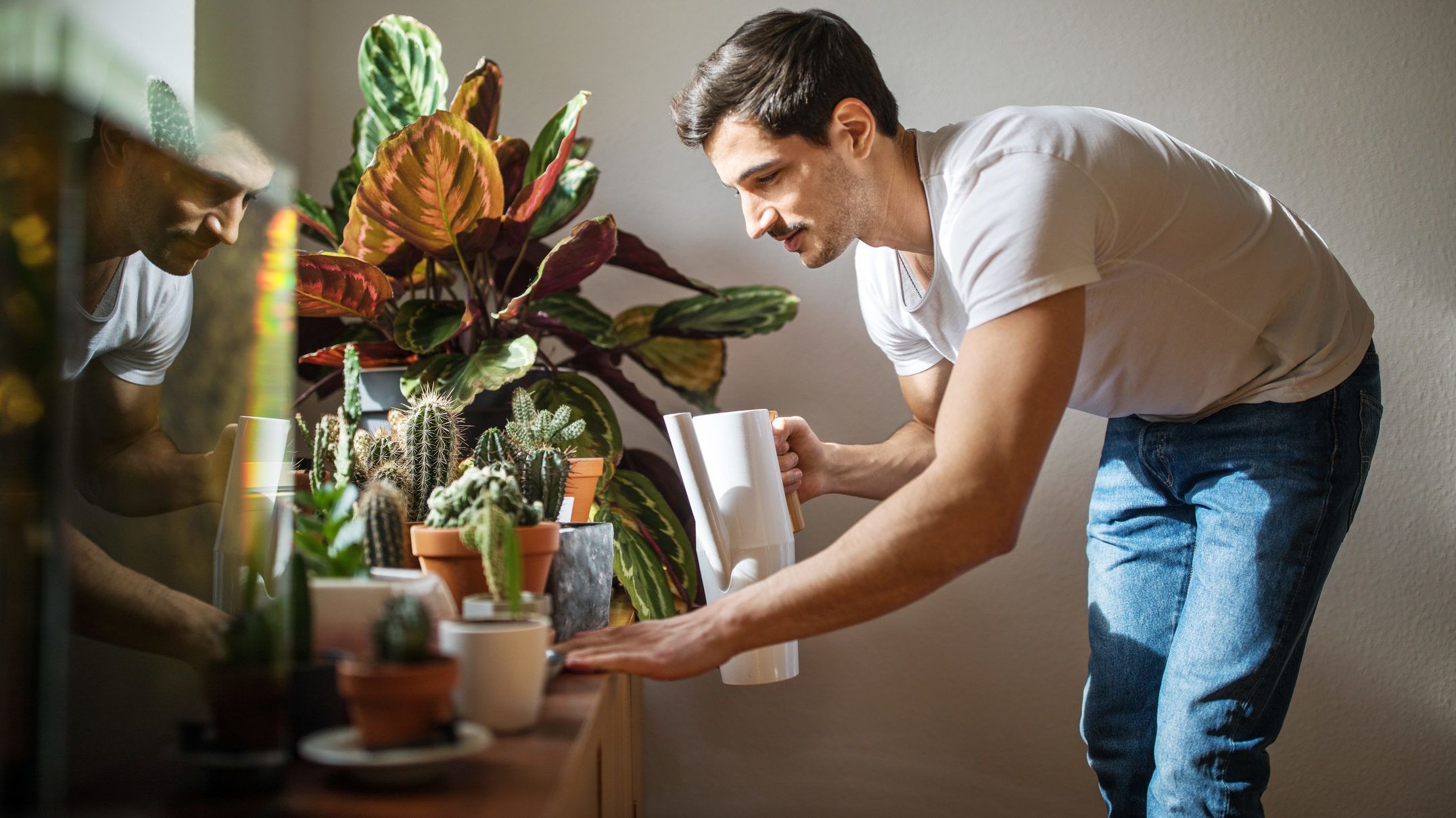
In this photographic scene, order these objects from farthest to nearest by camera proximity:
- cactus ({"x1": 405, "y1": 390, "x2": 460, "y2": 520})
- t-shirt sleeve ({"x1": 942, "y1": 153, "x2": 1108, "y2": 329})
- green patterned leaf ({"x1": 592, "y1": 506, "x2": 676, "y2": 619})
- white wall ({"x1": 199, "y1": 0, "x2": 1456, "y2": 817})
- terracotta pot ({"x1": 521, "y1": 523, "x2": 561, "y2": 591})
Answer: white wall ({"x1": 199, "y1": 0, "x2": 1456, "y2": 817})
green patterned leaf ({"x1": 592, "y1": 506, "x2": 676, "y2": 619})
cactus ({"x1": 405, "y1": 390, "x2": 460, "y2": 520})
t-shirt sleeve ({"x1": 942, "y1": 153, "x2": 1108, "y2": 329})
terracotta pot ({"x1": 521, "y1": 523, "x2": 561, "y2": 591})

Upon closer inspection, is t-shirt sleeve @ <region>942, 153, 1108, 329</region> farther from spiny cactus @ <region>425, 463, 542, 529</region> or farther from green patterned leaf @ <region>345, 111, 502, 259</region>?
green patterned leaf @ <region>345, 111, 502, 259</region>

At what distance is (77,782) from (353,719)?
13cm

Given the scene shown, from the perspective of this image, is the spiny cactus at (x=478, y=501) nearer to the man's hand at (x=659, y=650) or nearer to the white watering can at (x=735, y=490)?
the man's hand at (x=659, y=650)

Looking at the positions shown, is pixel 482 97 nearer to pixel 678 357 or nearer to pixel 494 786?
pixel 678 357

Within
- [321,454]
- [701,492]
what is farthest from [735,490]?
[321,454]

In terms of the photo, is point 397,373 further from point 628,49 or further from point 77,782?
point 77,782

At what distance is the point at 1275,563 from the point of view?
3.27 ft

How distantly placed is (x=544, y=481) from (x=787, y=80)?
1.87 feet

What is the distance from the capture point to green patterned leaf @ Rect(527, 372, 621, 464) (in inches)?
52.1

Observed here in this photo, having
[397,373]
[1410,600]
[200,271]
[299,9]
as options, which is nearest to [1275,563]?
[1410,600]

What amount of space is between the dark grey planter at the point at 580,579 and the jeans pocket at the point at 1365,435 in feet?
2.81

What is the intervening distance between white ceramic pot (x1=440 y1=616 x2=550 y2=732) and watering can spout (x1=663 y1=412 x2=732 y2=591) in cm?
44

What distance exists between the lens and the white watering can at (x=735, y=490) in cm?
99

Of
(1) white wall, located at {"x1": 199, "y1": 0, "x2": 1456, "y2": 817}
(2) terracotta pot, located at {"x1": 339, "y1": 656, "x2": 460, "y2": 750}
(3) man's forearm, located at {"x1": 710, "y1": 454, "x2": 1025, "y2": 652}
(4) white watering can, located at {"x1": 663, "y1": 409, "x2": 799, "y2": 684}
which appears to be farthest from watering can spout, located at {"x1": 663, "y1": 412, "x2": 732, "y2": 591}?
(1) white wall, located at {"x1": 199, "y1": 0, "x2": 1456, "y2": 817}
